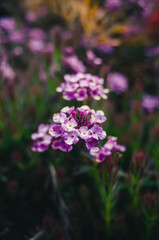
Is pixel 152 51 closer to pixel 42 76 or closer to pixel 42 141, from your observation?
pixel 42 76

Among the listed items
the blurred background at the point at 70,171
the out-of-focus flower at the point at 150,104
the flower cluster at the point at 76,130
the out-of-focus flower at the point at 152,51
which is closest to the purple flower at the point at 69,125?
the flower cluster at the point at 76,130

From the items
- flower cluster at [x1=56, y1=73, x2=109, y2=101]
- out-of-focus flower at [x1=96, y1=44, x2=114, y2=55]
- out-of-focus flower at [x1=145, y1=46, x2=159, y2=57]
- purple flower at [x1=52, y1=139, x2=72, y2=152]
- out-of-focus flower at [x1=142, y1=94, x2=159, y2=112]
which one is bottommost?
purple flower at [x1=52, y1=139, x2=72, y2=152]

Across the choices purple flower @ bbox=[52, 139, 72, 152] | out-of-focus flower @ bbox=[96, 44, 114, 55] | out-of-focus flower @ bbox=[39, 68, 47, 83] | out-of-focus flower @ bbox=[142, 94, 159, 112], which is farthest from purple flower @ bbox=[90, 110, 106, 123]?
out-of-focus flower @ bbox=[96, 44, 114, 55]

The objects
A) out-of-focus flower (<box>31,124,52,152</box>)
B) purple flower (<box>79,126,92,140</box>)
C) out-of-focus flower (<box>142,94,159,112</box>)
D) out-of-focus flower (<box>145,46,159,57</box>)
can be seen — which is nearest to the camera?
purple flower (<box>79,126,92,140</box>)

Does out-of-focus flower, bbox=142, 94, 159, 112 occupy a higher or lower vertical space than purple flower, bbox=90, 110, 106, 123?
higher

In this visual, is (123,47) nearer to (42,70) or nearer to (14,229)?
(42,70)

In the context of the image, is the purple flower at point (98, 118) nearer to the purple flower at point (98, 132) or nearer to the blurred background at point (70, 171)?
the purple flower at point (98, 132)

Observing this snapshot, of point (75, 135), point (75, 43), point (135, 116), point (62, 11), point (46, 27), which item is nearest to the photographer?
point (75, 135)

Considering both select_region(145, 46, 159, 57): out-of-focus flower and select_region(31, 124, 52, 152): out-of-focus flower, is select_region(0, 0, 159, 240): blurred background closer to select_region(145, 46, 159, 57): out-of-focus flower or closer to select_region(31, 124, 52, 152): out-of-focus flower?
select_region(31, 124, 52, 152): out-of-focus flower

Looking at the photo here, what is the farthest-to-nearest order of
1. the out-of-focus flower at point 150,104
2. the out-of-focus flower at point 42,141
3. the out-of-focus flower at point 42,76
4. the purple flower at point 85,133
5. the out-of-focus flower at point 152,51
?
the out-of-focus flower at point 152,51, the out-of-focus flower at point 42,76, the out-of-focus flower at point 150,104, the out-of-focus flower at point 42,141, the purple flower at point 85,133

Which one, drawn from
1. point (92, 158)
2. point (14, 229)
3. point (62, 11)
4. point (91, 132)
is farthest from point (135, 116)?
point (62, 11)

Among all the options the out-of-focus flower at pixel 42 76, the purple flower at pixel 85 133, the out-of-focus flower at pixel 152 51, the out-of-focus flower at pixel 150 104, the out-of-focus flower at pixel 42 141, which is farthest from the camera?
the out-of-focus flower at pixel 152 51
